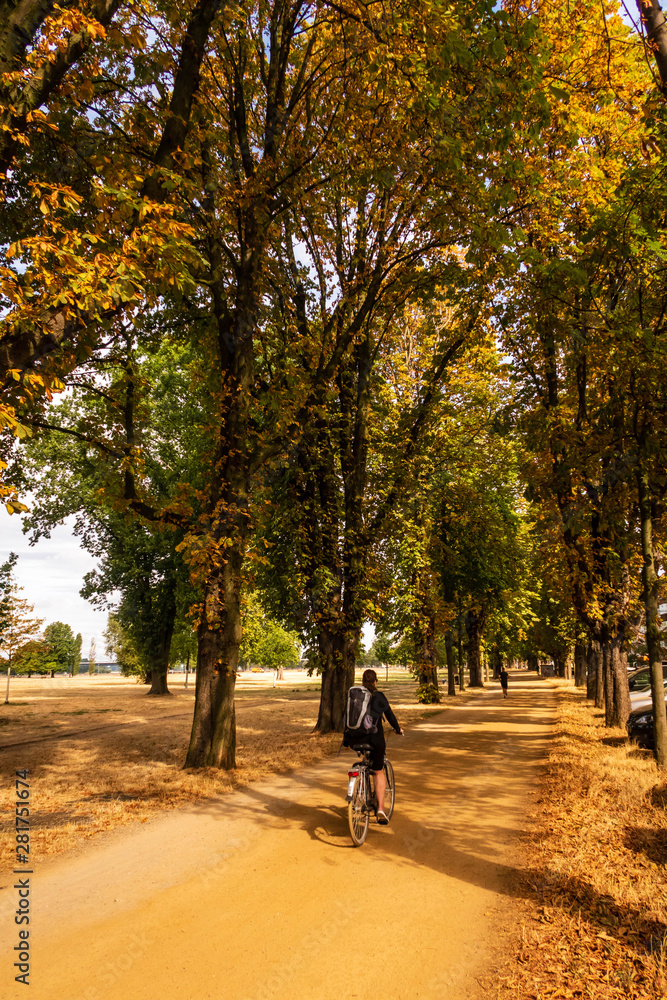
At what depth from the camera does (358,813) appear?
22.2 feet

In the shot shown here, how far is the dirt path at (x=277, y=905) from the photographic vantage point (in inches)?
160

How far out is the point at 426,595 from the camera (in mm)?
24281

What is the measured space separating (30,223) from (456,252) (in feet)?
39.9

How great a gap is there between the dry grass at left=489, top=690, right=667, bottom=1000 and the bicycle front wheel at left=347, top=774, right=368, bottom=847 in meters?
1.82

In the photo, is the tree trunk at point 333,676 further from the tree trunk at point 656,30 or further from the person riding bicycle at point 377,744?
the tree trunk at point 656,30

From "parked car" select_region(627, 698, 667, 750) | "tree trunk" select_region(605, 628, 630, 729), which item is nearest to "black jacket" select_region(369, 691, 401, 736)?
"parked car" select_region(627, 698, 667, 750)

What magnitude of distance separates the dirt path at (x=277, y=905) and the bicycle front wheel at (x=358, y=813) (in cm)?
17

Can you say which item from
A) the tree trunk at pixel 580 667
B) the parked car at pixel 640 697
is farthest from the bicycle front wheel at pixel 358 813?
the tree trunk at pixel 580 667

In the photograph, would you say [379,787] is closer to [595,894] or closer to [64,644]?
[595,894]

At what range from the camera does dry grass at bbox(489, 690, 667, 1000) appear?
155 inches

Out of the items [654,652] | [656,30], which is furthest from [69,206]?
[654,652]

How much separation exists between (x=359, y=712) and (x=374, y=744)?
424 millimetres

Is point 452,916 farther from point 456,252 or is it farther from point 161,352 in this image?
point 161,352

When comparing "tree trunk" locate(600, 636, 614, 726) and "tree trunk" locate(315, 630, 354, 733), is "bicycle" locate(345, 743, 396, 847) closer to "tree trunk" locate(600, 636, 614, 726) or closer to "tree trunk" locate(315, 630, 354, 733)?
"tree trunk" locate(315, 630, 354, 733)
